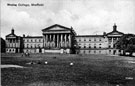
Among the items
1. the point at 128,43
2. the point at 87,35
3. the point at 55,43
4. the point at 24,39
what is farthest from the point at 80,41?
the point at 128,43

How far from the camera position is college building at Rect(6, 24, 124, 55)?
103 meters

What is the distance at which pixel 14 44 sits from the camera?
120m

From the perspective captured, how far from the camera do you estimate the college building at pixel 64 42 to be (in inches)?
4071

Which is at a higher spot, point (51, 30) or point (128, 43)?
point (51, 30)

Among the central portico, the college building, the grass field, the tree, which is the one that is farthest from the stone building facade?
the grass field

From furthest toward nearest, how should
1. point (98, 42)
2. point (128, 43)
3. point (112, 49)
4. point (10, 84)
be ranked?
point (98, 42)
point (112, 49)
point (128, 43)
point (10, 84)

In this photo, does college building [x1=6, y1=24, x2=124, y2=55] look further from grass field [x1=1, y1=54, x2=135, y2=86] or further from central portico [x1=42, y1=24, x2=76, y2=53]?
grass field [x1=1, y1=54, x2=135, y2=86]

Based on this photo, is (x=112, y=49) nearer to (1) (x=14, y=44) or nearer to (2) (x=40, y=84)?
(1) (x=14, y=44)

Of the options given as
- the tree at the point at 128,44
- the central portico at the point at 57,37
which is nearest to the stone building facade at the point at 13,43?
the central portico at the point at 57,37

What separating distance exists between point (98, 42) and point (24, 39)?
55.2 m

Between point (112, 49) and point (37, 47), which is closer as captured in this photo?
point (112, 49)

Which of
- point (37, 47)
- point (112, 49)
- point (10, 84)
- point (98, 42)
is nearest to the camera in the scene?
point (10, 84)

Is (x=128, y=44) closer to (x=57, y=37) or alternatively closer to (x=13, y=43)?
(x=57, y=37)

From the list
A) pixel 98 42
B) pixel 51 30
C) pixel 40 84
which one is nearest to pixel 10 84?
pixel 40 84
